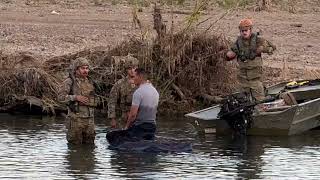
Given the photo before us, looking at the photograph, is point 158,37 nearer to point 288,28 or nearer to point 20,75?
point 20,75

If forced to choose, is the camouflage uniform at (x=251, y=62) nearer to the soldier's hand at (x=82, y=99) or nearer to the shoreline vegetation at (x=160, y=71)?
the shoreline vegetation at (x=160, y=71)

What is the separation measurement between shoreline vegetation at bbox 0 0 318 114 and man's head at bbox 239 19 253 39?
7.81 feet

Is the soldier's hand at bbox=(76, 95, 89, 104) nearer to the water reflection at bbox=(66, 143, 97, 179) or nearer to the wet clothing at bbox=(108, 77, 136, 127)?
the wet clothing at bbox=(108, 77, 136, 127)

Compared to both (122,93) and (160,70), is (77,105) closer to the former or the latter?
(122,93)

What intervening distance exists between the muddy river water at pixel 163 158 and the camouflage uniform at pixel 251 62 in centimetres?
80

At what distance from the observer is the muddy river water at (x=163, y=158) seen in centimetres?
1323

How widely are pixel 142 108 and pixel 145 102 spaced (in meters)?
0.10

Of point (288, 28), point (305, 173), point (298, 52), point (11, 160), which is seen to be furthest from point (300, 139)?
point (288, 28)

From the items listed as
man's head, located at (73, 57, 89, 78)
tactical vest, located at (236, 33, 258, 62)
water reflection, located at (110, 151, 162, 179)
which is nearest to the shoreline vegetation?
tactical vest, located at (236, 33, 258, 62)

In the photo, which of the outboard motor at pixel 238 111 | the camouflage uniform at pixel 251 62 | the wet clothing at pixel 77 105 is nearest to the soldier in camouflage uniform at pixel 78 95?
the wet clothing at pixel 77 105

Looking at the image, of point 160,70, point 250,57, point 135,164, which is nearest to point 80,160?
point 135,164

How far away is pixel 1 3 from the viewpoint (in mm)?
32250

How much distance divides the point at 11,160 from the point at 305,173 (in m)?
3.84

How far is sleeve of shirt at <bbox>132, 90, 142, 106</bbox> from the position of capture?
1459 centimetres
